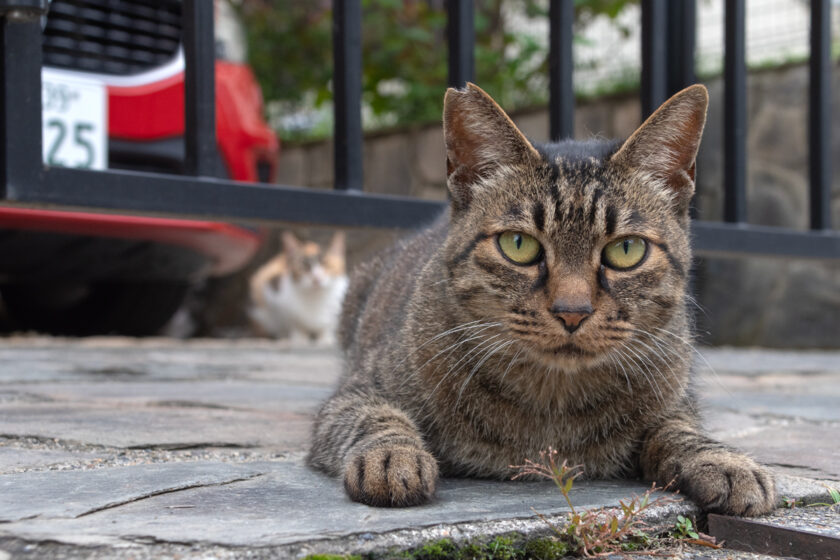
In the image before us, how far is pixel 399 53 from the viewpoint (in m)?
8.62

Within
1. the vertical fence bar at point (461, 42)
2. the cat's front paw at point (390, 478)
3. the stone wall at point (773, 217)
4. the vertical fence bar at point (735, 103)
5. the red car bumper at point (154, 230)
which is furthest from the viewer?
the stone wall at point (773, 217)

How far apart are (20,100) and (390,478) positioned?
1.30m

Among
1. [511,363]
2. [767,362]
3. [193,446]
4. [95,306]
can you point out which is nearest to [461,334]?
[511,363]

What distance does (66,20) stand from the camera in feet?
12.3

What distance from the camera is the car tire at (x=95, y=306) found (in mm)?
5828

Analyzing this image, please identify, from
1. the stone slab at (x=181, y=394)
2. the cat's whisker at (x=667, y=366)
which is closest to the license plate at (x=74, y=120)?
the stone slab at (x=181, y=394)

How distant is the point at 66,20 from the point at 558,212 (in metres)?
2.83

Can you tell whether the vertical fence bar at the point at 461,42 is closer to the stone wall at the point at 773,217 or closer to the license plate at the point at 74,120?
the license plate at the point at 74,120

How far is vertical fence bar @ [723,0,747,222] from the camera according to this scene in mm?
3178

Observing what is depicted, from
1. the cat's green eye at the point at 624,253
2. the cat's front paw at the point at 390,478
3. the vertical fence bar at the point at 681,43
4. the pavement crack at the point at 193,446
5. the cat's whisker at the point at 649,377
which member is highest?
the vertical fence bar at the point at 681,43

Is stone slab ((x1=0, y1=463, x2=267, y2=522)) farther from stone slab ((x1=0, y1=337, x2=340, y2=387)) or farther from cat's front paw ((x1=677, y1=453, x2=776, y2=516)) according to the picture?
stone slab ((x1=0, y1=337, x2=340, y2=387))

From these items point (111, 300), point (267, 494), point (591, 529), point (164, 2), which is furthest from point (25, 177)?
point (111, 300)

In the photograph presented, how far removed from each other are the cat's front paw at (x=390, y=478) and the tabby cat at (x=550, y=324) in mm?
26

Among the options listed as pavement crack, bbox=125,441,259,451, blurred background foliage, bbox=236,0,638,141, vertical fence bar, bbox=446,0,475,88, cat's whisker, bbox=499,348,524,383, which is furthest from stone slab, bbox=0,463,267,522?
blurred background foliage, bbox=236,0,638,141
